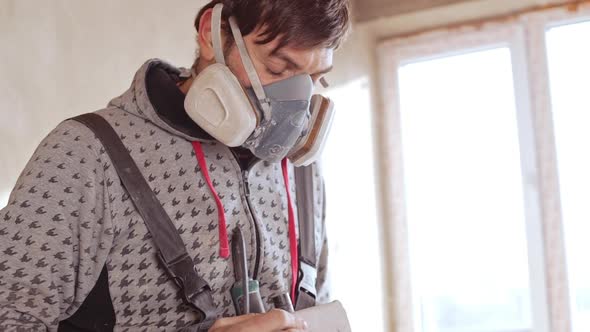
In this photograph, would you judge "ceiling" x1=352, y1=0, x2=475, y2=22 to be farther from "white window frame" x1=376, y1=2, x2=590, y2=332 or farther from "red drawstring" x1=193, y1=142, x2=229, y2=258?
"red drawstring" x1=193, y1=142, x2=229, y2=258

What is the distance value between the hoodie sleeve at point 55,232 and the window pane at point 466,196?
2.45 metres

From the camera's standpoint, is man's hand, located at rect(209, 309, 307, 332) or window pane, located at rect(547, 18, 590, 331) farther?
window pane, located at rect(547, 18, 590, 331)

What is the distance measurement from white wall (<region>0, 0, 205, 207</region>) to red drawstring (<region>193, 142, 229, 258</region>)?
0.59 meters

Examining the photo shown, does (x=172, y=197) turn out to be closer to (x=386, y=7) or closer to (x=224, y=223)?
(x=224, y=223)

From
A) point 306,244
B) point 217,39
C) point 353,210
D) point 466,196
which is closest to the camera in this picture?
point 217,39

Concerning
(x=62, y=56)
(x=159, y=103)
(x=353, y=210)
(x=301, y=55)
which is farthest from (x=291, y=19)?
(x=353, y=210)

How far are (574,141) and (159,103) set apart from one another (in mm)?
2389

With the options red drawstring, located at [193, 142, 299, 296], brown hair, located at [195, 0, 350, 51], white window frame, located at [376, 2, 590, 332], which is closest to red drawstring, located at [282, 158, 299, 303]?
red drawstring, located at [193, 142, 299, 296]

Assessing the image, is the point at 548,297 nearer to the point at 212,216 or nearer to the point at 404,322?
the point at 404,322

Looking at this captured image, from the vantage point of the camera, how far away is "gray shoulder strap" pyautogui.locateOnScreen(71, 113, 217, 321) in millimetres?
1157

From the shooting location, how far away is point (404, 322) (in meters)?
3.40

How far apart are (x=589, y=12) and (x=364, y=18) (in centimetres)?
94

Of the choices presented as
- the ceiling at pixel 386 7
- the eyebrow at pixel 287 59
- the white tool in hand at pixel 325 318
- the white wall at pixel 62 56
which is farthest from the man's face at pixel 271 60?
the ceiling at pixel 386 7

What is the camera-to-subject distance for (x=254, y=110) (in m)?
1.26
